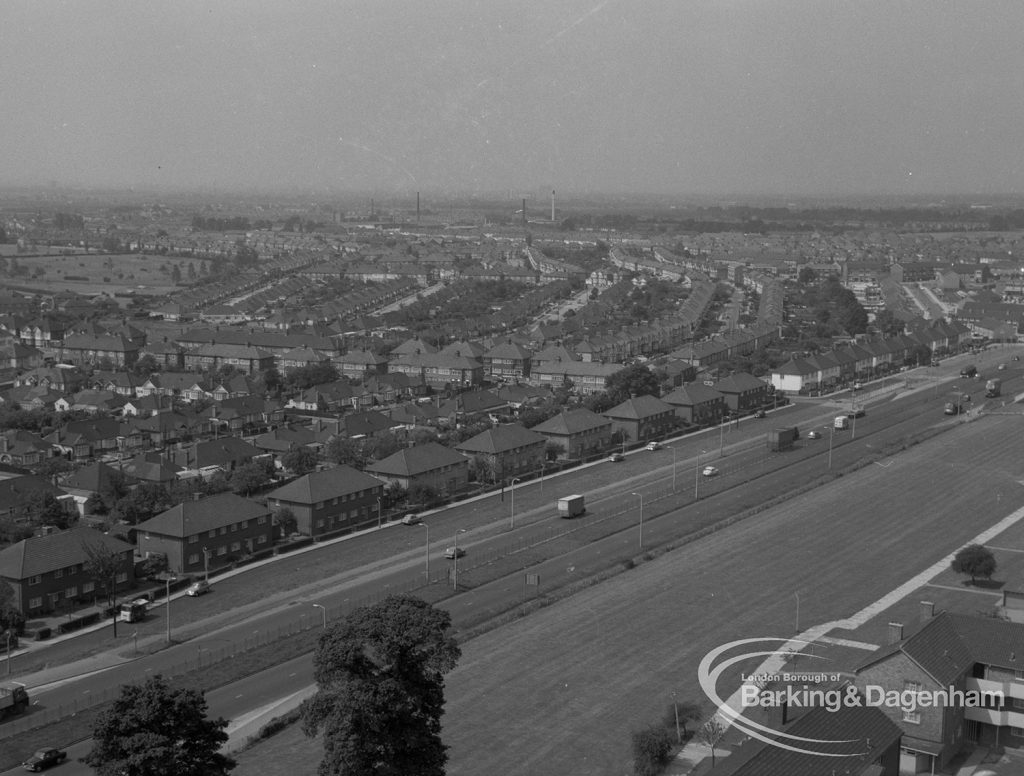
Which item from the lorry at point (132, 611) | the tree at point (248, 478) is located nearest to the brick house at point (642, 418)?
the tree at point (248, 478)

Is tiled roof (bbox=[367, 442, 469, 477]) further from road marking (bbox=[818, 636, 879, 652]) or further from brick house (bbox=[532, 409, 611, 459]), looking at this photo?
road marking (bbox=[818, 636, 879, 652])

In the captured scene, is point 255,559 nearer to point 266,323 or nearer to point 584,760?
point 584,760

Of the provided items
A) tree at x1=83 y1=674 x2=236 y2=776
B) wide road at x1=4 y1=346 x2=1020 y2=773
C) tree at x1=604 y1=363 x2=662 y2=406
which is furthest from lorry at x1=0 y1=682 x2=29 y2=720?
tree at x1=604 y1=363 x2=662 y2=406

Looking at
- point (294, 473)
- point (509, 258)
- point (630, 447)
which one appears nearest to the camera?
point (294, 473)

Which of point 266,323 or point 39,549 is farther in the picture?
point 266,323

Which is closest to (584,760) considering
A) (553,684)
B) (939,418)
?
(553,684)

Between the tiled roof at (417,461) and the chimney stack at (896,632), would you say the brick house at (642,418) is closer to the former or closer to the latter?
the tiled roof at (417,461)

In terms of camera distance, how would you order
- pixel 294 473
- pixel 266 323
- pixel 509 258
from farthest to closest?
pixel 509 258 → pixel 266 323 → pixel 294 473
